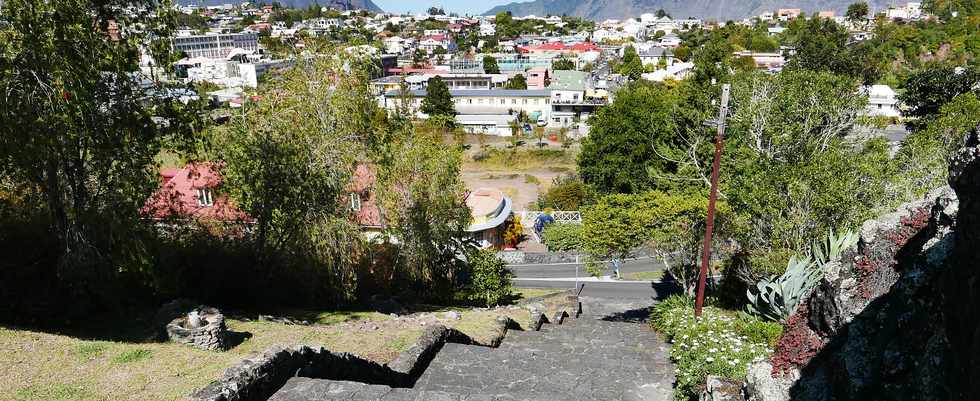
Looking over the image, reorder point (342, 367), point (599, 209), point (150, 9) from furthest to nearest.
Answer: point (599, 209) → point (150, 9) → point (342, 367)

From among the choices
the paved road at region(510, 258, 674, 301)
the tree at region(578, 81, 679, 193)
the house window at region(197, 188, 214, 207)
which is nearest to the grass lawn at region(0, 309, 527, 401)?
the house window at region(197, 188, 214, 207)

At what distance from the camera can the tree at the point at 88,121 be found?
30.0 ft

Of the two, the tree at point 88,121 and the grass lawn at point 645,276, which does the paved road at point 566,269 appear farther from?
the tree at point 88,121

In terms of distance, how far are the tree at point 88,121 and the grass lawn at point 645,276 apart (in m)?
22.8

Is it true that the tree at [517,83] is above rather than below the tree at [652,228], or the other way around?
above

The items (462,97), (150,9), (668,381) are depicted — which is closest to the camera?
(668,381)

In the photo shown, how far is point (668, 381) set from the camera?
1055cm

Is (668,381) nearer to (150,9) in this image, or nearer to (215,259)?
(215,259)

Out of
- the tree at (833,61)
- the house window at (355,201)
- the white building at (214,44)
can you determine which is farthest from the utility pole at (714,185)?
the white building at (214,44)

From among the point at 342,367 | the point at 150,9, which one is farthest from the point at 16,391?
the point at 150,9

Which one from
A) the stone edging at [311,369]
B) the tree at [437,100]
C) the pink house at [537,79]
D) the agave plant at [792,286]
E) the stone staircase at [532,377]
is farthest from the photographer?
the pink house at [537,79]

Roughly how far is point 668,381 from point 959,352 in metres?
7.33

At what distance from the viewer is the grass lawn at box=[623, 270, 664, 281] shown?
2915 centimetres

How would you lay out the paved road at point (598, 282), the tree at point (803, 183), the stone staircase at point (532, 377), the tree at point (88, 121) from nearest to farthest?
the stone staircase at point (532, 377)
the tree at point (88, 121)
the tree at point (803, 183)
the paved road at point (598, 282)
